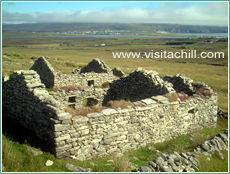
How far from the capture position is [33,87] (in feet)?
34.9

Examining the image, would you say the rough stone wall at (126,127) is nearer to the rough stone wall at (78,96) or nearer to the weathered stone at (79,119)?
the weathered stone at (79,119)

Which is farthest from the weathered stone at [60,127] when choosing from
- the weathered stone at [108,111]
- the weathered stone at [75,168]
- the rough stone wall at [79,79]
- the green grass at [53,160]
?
the rough stone wall at [79,79]

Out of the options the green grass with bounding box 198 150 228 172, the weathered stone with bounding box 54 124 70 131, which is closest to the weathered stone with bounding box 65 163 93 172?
the weathered stone with bounding box 54 124 70 131

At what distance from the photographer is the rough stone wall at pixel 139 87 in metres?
14.6

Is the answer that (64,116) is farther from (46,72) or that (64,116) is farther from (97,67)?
(97,67)

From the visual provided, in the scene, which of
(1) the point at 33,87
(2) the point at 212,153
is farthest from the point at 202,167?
(1) the point at 33,87

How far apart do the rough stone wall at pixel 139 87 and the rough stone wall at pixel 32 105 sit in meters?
7.06

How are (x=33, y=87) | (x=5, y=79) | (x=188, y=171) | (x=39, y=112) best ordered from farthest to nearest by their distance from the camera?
(x=5, y=79)
(x=33, y=87)
(x=39, y=112)
(x=188, y=171)

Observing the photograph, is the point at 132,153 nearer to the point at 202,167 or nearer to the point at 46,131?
the point at 202,167

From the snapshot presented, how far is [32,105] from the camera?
10109 millimetres

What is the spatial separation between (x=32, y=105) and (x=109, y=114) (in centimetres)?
342

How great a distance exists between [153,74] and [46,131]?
27.8 feet

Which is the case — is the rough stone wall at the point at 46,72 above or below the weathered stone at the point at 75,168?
above

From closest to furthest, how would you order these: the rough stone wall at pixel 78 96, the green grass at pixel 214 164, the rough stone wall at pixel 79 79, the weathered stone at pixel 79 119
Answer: the weathered stone at pixel 79 119 < the green grass at pixel 214 164 < the rough stone wall at pixel 78 96 < the rough stone wall at pixel 79 79
